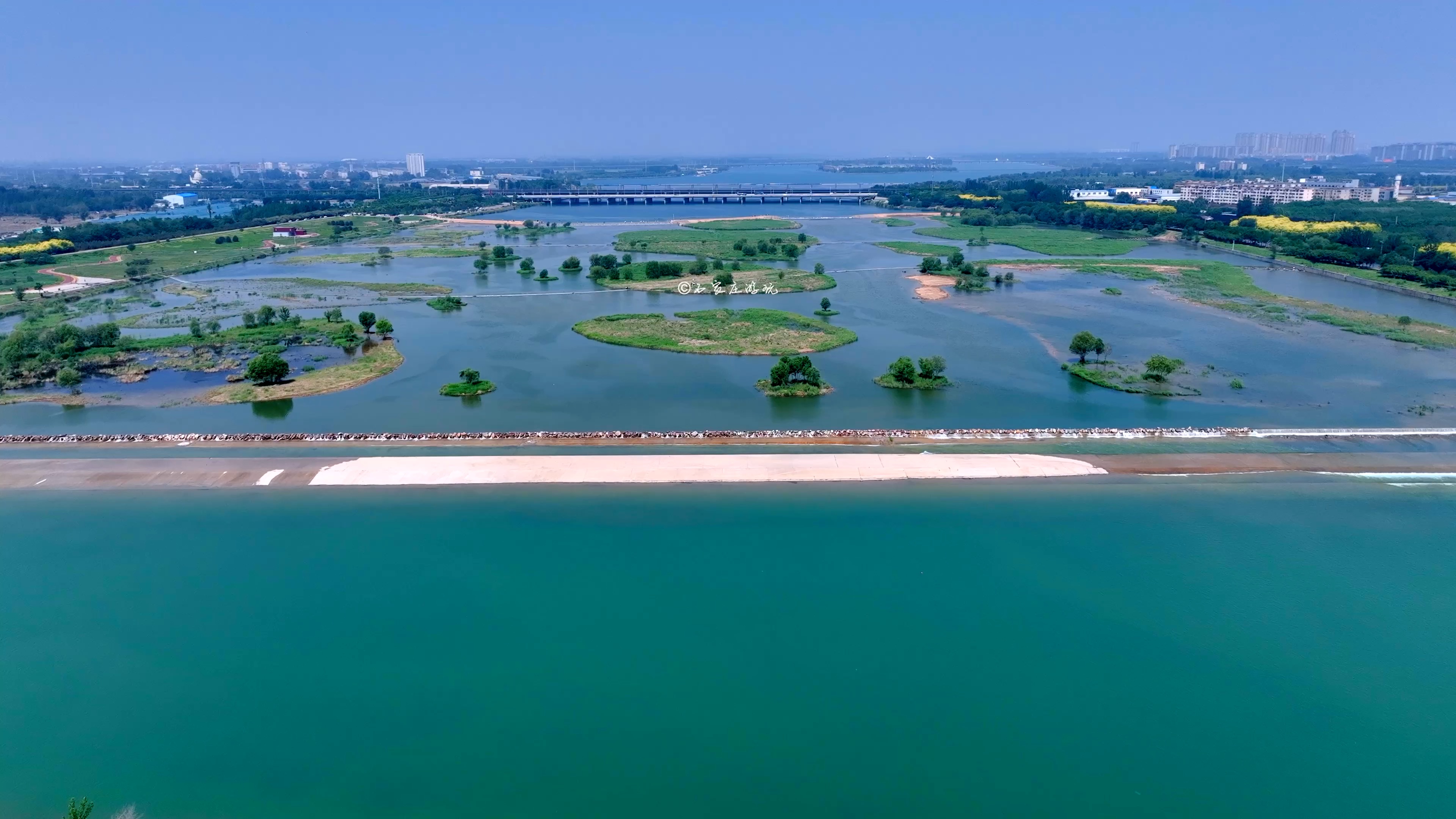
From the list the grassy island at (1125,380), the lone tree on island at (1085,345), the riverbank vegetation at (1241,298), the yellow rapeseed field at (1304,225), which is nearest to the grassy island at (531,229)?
the riverbank vegetation at (1241,298)

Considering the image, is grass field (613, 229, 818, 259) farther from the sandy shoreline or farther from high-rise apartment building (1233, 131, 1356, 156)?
high-rise apartment building (1233, 131, 1356, 156)

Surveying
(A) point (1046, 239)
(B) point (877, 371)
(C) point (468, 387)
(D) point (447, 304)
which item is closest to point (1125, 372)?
(B) point (877, 371)

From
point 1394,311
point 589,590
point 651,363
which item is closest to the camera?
point 589,590

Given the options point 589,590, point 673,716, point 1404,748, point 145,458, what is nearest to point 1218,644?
point 1404,748

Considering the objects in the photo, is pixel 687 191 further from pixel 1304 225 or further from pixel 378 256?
pixel 1304 225

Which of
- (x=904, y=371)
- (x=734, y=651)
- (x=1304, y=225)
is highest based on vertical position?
(x=1304, y=225)

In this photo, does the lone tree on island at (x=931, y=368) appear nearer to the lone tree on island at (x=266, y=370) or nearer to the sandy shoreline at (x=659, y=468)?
the sandy shoreline at (x=659, y=468)

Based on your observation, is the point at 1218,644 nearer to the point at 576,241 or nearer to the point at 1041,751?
the point at 1041,751
